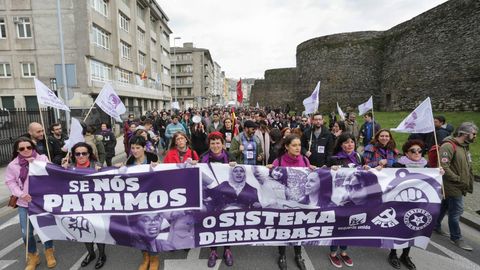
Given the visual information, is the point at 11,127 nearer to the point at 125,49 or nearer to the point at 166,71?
the point at 125,49

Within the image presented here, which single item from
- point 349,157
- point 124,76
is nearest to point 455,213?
point 349,157

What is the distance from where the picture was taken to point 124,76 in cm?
2816

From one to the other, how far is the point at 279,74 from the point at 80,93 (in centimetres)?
4303

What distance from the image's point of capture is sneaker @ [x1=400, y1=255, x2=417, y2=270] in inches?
130

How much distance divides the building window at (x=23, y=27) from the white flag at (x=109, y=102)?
22.6m

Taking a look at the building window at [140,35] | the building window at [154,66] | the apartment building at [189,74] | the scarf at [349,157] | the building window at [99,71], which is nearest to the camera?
the scarf at [349,157]

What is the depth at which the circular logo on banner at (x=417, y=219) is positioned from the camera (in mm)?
3328

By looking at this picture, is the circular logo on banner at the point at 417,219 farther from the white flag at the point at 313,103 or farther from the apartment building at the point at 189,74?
the apartment building at the point at 189,74

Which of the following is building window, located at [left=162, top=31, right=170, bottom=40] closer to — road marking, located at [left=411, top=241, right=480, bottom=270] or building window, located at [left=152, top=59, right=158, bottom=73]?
building window, located at [left=152, top=59, right=158, bottom=73]

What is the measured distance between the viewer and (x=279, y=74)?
56.6 metres

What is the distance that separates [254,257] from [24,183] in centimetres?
319

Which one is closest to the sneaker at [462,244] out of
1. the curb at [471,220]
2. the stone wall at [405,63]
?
the curb at [471,220]

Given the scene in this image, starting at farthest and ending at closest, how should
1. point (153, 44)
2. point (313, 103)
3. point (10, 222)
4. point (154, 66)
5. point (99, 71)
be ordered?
1. point (154, 66)
2. point (153, 44)
3. point (99, 71)
4. point (313, 103)
5. point (10, 222)

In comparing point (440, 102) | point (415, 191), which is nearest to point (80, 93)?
point (415, 191)
